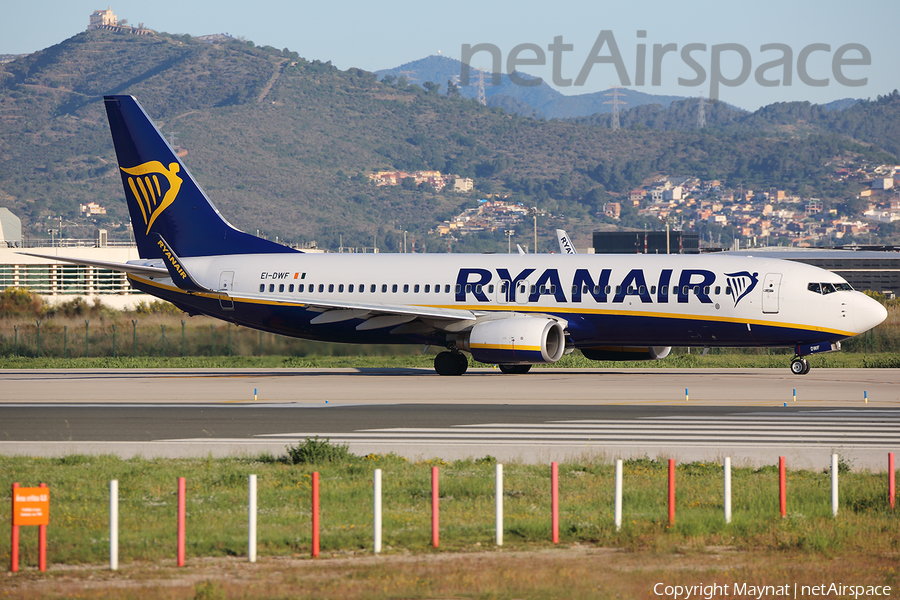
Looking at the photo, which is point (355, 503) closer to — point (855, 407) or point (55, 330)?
point (855, 407)

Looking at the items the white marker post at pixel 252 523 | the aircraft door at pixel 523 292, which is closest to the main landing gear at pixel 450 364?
the aircraft door at pixel 523 292

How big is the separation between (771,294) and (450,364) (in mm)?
11893

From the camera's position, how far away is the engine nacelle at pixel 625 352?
44.4 meters

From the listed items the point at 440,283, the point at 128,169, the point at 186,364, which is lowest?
the point at 186,364

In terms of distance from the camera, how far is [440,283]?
4438 centimetres

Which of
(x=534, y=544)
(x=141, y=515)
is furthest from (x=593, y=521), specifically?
(x=141, y=515)

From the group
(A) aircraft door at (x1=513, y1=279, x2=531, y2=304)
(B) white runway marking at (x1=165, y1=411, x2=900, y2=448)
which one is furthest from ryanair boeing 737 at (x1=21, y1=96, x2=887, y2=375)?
(B) white runway marking at (x1=165, y1=411, x2=900, y2=448)

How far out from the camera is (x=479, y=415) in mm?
29016

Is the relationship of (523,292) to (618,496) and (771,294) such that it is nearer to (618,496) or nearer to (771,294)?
(771,294)

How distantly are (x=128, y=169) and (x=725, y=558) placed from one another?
132 feet

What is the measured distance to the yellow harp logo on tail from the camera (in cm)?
4850

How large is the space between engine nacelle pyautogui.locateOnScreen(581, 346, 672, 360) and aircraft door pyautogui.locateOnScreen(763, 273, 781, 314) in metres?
5.20

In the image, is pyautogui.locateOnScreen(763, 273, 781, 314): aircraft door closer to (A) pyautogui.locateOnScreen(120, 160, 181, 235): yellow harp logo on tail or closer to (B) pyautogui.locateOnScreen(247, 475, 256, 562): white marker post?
(A) pyautogui.locateOnScreen(120, 160, 181, 235): yellow harp logo on tail

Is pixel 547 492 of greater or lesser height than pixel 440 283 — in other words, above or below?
below
